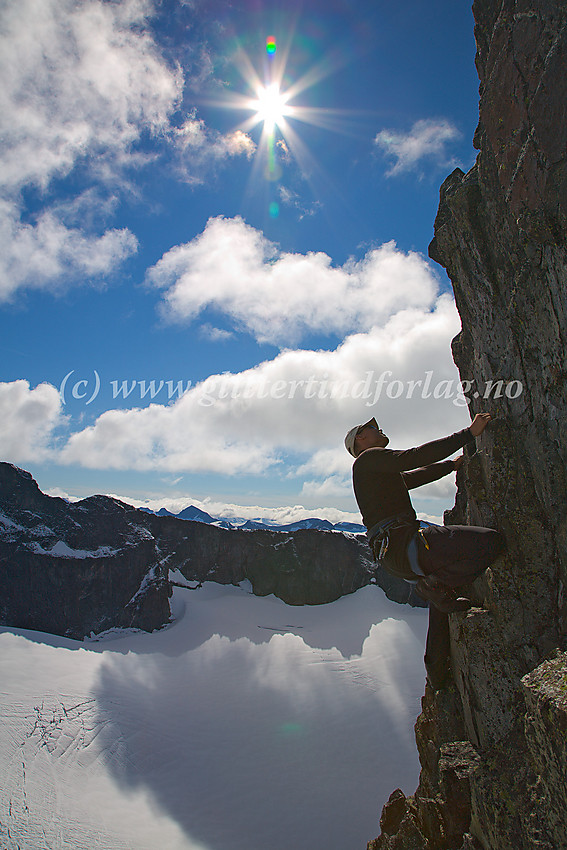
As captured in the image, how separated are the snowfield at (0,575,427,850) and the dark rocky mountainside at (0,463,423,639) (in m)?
4.76

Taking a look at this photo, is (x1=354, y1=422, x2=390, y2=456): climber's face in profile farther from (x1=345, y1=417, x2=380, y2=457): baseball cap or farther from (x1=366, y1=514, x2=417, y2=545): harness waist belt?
(x1=366, y1=514, x2=417, y2=545): harness waist belt

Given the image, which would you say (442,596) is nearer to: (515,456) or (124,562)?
(515,456)

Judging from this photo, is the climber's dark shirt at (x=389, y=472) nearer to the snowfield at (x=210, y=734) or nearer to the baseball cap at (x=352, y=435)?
the baseball cap at (x=352, y=435)

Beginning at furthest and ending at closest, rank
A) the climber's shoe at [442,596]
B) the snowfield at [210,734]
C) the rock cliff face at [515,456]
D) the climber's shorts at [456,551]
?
the snowfield at [210,734] < the climber's shoe at [442,596] < the climber's shorts at [456,551] < the rock cliff face at [515,456]

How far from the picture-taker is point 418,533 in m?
6.44

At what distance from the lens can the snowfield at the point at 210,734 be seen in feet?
80.6

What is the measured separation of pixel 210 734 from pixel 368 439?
39390 mm

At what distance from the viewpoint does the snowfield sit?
24.6 metres

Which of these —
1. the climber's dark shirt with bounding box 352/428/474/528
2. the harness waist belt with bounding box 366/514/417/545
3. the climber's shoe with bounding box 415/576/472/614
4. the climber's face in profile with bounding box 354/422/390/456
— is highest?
the climber's face in profile with bounding box 354/422/390/456

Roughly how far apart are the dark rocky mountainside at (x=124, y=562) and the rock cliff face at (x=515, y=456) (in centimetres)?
5744

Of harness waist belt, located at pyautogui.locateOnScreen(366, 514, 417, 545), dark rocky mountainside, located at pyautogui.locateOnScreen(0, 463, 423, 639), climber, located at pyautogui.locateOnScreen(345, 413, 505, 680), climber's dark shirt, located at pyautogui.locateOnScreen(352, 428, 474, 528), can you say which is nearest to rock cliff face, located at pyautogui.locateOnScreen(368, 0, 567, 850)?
climber, located at pyautogui.locateOnScreen(345, 413, 505, 680)

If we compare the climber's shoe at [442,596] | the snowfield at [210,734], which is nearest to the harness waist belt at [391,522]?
the climber's shoe at [442,596]

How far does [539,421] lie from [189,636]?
59.8 metres

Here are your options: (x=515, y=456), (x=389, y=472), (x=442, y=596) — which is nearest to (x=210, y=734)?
(x=442, y=596)
